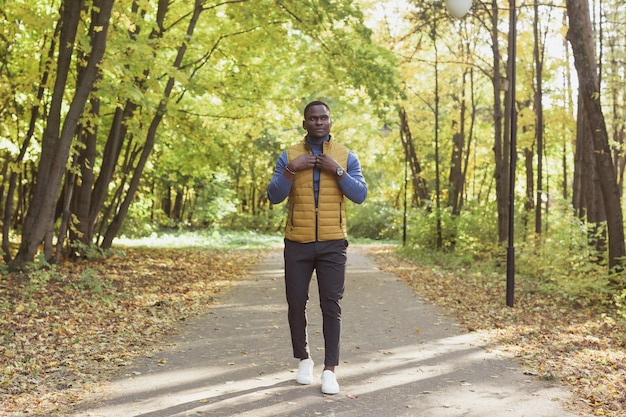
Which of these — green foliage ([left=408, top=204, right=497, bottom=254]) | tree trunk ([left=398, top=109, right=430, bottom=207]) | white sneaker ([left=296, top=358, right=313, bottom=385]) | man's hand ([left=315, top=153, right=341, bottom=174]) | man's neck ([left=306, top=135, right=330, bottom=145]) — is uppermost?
tree trunk ([left=398, top=109, right=430, bottom=207])

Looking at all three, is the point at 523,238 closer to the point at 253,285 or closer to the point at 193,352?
the point at 253,285

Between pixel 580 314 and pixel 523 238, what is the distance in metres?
10.8

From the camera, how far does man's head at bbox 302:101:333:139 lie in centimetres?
516

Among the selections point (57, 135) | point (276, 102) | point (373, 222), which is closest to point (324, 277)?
point (57, 135)

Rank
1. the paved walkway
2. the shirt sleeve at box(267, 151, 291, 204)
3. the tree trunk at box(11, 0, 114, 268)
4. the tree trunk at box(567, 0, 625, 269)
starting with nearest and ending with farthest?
1. the paved walkway
2. the shirt sleeve at box(267, 151, 291, 204)
3. the tree trunk at box(11, 0, 114, 268)
4. the tree trunk at box(567, 0, 625, 269)

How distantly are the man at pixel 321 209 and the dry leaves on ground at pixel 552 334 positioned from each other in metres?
1.91

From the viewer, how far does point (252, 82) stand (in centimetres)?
1747

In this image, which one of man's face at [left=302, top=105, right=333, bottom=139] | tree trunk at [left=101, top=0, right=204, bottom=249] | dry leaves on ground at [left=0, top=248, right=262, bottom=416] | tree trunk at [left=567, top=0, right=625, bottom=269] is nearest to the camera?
man's face at [left=302, top=105, right=333, bottom=139]

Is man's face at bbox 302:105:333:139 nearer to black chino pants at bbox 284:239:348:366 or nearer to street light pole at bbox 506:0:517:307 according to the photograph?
black chino pants at bbox 284:239:348:366

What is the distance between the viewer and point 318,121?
16.9 feet

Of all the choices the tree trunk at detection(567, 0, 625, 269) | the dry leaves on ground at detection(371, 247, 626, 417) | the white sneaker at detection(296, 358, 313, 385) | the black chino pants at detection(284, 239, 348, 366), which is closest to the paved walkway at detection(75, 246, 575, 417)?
the white sneaker at detection(296, 358, 313, 385)

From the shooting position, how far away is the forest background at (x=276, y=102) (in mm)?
11109

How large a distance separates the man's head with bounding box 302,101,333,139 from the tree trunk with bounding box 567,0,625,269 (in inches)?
286

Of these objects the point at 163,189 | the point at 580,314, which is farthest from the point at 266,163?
the point at 580,314
